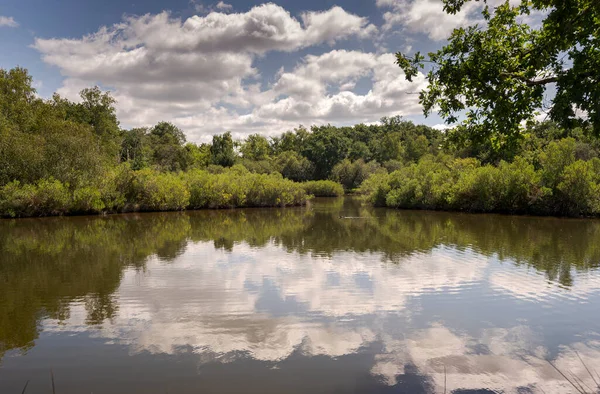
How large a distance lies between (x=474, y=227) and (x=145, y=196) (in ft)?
89.0

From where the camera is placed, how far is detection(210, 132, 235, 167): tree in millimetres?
74188

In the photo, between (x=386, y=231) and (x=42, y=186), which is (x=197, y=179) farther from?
(x=386, y=231)

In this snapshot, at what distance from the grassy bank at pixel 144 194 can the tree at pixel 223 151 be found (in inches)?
1206

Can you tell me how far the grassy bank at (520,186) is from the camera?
28.9m

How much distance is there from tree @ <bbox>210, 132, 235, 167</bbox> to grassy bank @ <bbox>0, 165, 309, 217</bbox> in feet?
101

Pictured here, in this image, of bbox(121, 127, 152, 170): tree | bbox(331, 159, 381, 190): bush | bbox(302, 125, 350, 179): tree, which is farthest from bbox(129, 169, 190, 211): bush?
bbox(302, 125, 350, 179): tree

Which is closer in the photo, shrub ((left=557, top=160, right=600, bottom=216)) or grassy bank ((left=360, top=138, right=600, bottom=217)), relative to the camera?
shrub ((left=557, top=160, right=600, bottom=216))

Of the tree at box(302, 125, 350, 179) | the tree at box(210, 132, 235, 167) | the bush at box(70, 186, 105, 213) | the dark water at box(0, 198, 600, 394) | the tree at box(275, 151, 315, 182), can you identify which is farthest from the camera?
the tree at box(302, 125, 350, 179)

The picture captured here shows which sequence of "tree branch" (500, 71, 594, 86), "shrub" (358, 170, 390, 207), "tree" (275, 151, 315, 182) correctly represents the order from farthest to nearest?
"tree" (275, 151, 315, 182) → "shrub" (358, 170, 390, 207) → "tree branch" (500, 71, 594, 86)

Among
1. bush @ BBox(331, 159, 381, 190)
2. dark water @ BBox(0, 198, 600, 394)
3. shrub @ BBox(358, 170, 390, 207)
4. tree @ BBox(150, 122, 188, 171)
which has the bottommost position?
dark water @ BBox(0, 198, 600, 394)

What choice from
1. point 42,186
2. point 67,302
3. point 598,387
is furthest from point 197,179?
point 598,387

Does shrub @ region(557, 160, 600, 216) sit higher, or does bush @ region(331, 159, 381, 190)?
bush @ region(331, 159, 381, 190)

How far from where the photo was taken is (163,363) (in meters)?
6.56

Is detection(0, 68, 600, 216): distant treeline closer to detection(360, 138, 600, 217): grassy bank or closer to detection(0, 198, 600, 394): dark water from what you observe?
detection(360, 138, 600, 217): grassy bank
